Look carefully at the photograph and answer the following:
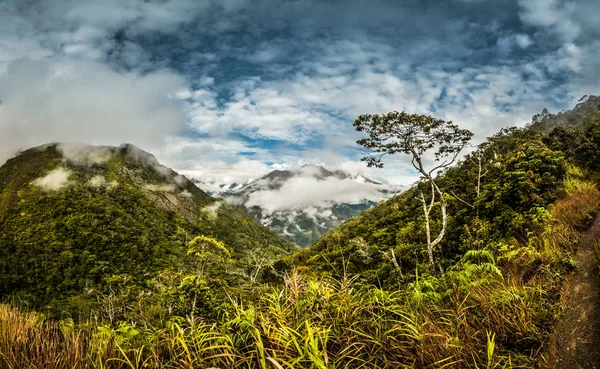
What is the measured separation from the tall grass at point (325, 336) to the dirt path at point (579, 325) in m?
0.13

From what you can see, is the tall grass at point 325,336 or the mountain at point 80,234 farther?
the mountain at point 80,234

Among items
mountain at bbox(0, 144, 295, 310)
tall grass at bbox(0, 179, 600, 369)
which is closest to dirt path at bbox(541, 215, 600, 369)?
tall grass at bbox(0, 179, 600, 369)

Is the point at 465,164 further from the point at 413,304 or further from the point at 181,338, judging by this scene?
the point at 181,338

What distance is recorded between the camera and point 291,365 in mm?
2164

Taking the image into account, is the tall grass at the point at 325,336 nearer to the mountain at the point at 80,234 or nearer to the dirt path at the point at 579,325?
the dirt path at the point at 579,325

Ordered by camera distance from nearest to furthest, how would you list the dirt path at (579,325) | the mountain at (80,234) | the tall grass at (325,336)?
the tall grass at (325,336)
the dirt path at (579,325)
the mountain at (80,234)

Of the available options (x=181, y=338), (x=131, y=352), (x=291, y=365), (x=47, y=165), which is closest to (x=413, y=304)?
(x=291, y=365)

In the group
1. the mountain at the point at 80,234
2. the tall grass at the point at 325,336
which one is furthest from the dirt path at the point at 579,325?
the mountain at the point at 80,234

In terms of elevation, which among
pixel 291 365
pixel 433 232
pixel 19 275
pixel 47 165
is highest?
pixel 47 165

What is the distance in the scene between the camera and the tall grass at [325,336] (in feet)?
8.27

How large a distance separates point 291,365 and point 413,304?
7.54 feet

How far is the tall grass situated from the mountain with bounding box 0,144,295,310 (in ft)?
219

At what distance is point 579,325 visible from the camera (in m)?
3.21

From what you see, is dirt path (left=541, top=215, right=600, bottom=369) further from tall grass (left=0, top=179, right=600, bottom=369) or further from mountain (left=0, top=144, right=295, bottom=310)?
mountain (left=0, top=144, right=295, bottom=310)
